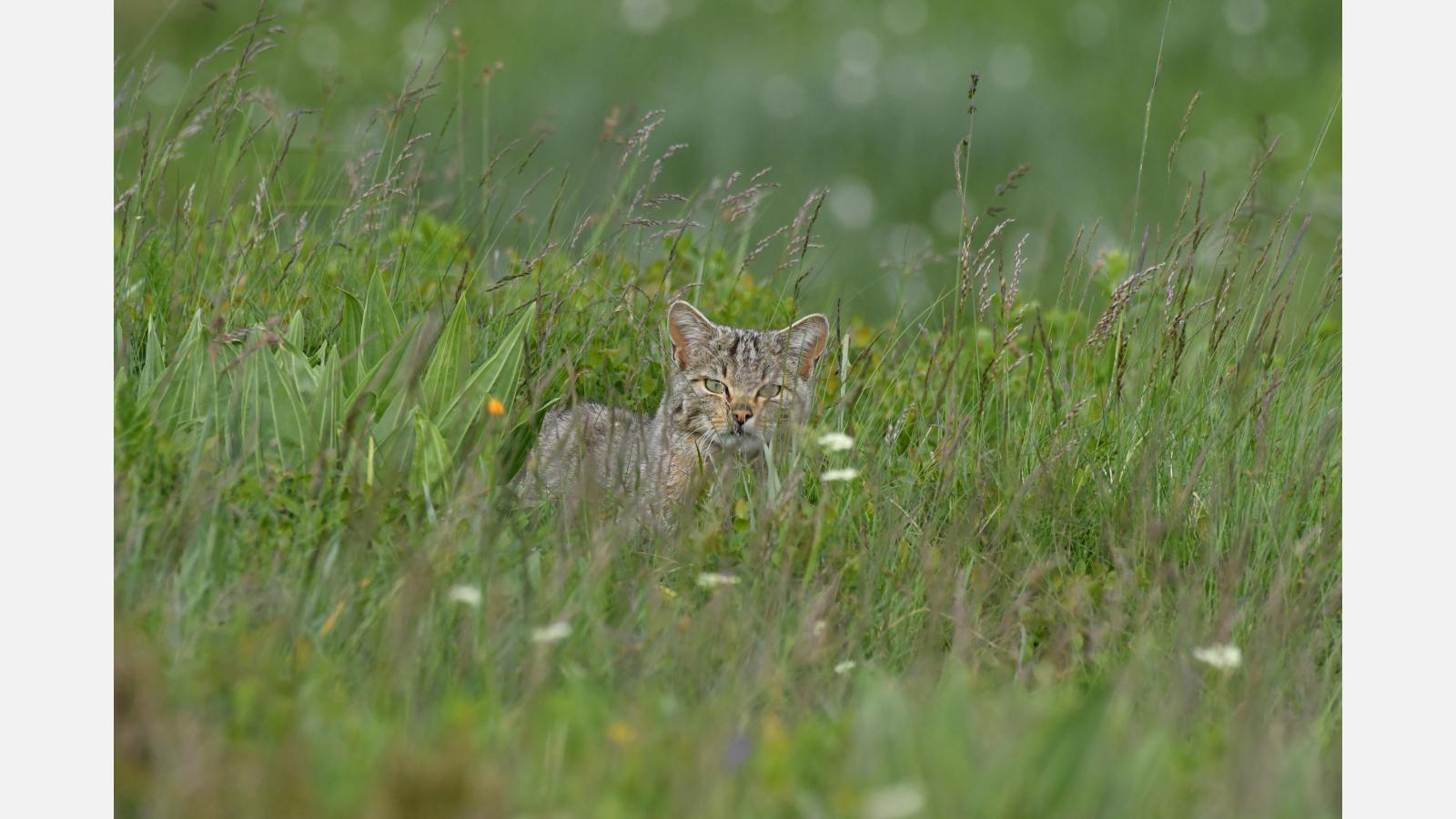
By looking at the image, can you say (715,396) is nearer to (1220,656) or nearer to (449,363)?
(449,363)

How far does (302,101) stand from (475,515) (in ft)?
18.6

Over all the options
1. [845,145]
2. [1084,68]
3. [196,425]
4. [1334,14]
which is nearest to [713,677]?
[196,425]

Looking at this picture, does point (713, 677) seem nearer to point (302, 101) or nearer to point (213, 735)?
point (213, 735)

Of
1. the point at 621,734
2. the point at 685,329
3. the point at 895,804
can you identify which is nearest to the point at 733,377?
the point at 685,329

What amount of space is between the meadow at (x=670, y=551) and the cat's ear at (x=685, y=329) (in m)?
0.08

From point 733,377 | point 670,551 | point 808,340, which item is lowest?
point 670,551

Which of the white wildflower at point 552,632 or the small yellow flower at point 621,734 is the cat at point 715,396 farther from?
the small yellow flower at point 621,734

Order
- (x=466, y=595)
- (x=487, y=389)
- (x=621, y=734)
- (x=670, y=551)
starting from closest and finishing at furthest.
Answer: (x=621, y=734) → (x=466, y=595) → (x=670, y=551) → (x=487, y=389)

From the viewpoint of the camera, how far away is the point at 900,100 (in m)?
7.55

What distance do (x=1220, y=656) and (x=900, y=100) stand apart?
16.3 feet

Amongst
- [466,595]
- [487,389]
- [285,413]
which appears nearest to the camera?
[466,595]

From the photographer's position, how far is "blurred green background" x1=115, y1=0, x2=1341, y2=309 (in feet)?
23.8

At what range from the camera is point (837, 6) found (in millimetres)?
8703

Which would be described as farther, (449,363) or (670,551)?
(449,363)
